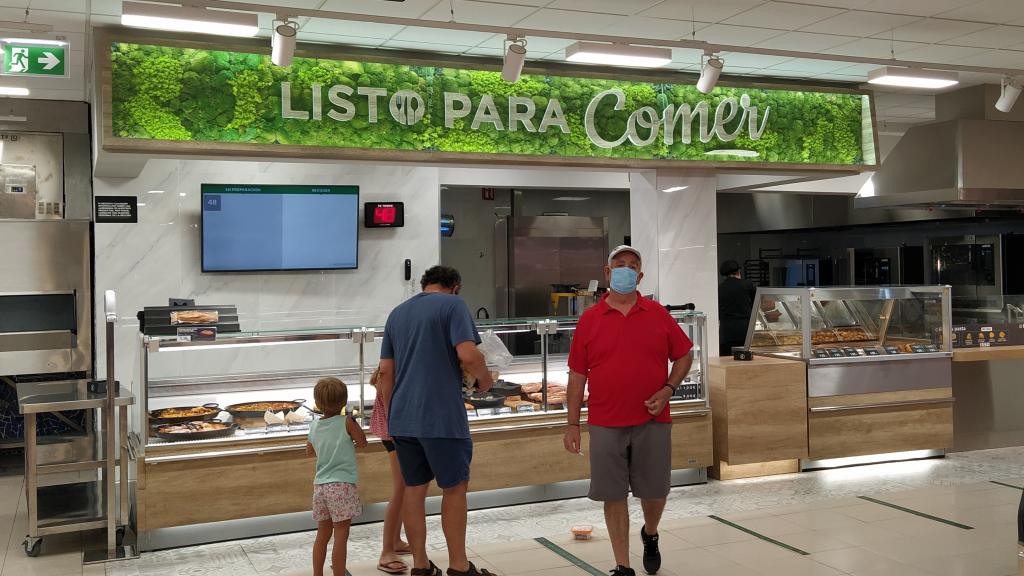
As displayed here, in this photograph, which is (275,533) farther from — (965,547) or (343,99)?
(965,547)

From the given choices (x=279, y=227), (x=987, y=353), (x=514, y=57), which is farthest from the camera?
(x=279, y=227)

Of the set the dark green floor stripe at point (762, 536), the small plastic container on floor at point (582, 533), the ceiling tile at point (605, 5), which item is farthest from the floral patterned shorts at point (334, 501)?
the ceiling tile at point (605, 5)

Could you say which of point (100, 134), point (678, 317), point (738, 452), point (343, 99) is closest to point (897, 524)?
point (738, 452)

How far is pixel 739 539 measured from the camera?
205 inches

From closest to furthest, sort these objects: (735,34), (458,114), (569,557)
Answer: (569,557), (735,34), (458,114)

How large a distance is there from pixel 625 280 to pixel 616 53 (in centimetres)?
208

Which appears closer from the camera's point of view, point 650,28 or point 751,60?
point 650,28

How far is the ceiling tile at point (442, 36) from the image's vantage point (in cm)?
604

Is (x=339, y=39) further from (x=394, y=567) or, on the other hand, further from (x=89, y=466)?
(x=394, y=567)

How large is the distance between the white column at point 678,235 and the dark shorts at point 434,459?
3.75m

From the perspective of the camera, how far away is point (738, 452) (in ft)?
22.0

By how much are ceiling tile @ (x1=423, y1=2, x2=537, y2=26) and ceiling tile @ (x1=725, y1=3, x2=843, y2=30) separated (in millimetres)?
1388

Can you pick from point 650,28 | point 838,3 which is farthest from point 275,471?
point 838,3

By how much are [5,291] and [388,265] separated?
3.37 meters
